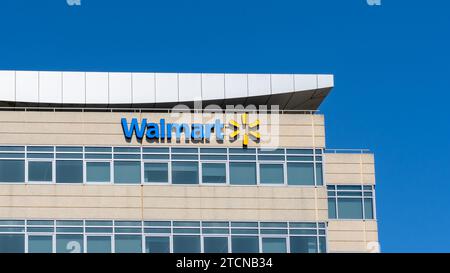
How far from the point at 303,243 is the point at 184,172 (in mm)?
6649

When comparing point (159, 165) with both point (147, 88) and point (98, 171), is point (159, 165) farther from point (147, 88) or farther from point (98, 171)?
point (147, 88)

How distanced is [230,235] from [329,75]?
9903mm

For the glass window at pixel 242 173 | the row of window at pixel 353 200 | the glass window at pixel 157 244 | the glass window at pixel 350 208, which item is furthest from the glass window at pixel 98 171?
the glass window at pixel 350 208

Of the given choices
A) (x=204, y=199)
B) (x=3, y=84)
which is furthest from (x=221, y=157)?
(x=3, y=84)

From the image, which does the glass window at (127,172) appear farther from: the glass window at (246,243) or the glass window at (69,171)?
the glass window at (246,243)

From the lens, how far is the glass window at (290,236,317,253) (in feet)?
204

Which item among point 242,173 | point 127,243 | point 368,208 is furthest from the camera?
point 368,208

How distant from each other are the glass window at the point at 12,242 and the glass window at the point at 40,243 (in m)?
0.40

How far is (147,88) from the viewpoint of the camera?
64312 mm

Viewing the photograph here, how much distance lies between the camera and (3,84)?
208ft

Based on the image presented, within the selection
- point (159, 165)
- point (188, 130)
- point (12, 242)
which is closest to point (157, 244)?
point (159, 165)

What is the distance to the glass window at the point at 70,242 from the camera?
61.2m
